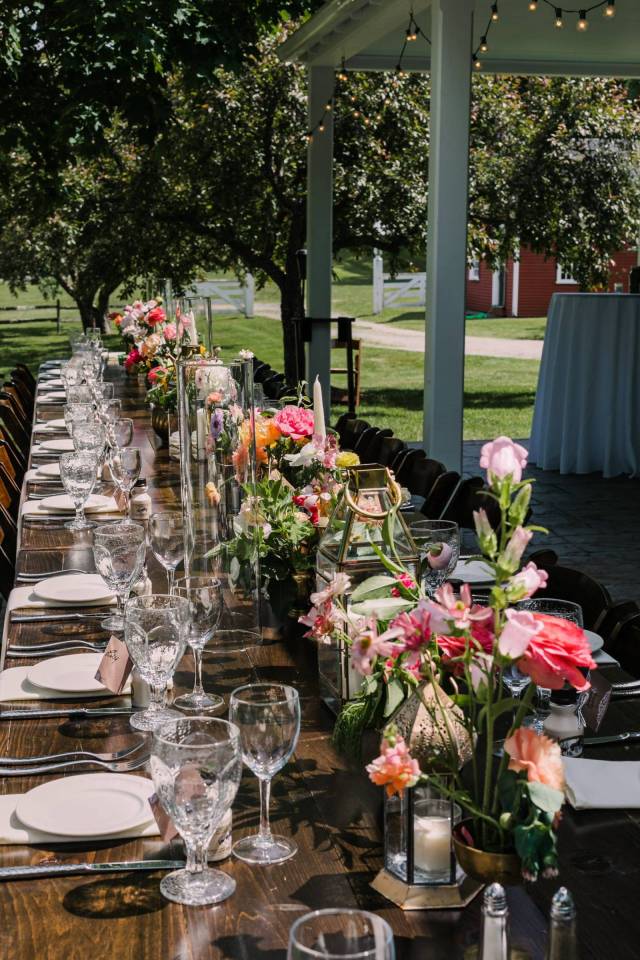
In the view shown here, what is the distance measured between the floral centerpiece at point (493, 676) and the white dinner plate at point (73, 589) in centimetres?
138

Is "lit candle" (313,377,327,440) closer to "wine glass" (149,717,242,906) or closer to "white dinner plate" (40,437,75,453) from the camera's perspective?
"wine glass" (149,717,242,906)

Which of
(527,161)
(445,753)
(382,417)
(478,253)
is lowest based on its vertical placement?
(382,417)

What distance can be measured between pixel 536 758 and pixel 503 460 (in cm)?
32

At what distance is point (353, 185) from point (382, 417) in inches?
96.2

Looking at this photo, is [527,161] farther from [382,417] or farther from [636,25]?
[636,25]

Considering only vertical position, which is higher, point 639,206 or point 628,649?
point 639,206

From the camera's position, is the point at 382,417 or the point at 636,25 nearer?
the point at 636,25

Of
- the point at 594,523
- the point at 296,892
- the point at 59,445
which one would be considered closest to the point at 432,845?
the point at 296,892

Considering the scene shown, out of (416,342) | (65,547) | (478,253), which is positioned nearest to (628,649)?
(65,547)

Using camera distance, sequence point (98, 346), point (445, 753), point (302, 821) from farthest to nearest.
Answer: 1. point (98, 346)
2. point (302, 821)
3. point (445, 753)

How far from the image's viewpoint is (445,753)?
1391 mm

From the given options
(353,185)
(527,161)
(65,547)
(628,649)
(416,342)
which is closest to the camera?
(628,649)

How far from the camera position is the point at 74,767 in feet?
5.92

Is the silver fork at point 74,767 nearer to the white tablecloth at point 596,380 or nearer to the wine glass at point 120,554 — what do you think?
the wine glass at point 120,554
